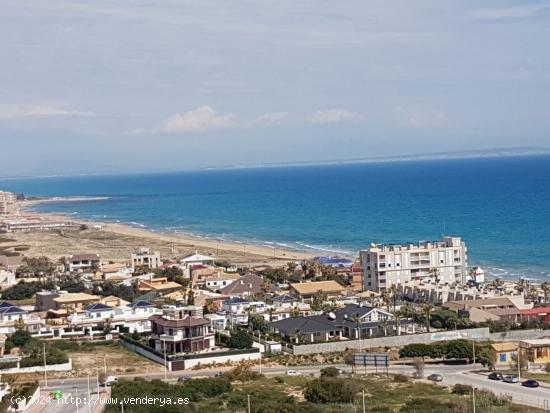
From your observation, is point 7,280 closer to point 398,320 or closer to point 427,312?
point 398,320

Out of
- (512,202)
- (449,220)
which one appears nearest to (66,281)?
(449,220)

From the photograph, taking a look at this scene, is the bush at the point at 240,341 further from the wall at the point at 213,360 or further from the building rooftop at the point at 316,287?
the building rooftop at the point at 316,287

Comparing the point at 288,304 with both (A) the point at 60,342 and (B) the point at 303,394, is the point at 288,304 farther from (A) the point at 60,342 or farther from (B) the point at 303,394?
(B) the point at 303,394

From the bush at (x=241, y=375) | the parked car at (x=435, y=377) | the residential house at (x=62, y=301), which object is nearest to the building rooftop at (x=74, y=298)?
the residential house at (x=62, y=301)

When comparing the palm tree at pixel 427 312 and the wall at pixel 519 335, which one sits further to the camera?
the palm tree at pixel 427 312

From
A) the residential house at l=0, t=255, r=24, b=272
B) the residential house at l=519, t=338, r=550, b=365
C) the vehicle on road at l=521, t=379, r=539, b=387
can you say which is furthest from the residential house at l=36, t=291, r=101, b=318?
the vehicle on road at l=521, t=379, r=539, b=387

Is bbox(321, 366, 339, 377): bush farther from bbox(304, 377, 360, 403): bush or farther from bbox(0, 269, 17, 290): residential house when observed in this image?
bbox(0, 269, 17, 290): residential house
